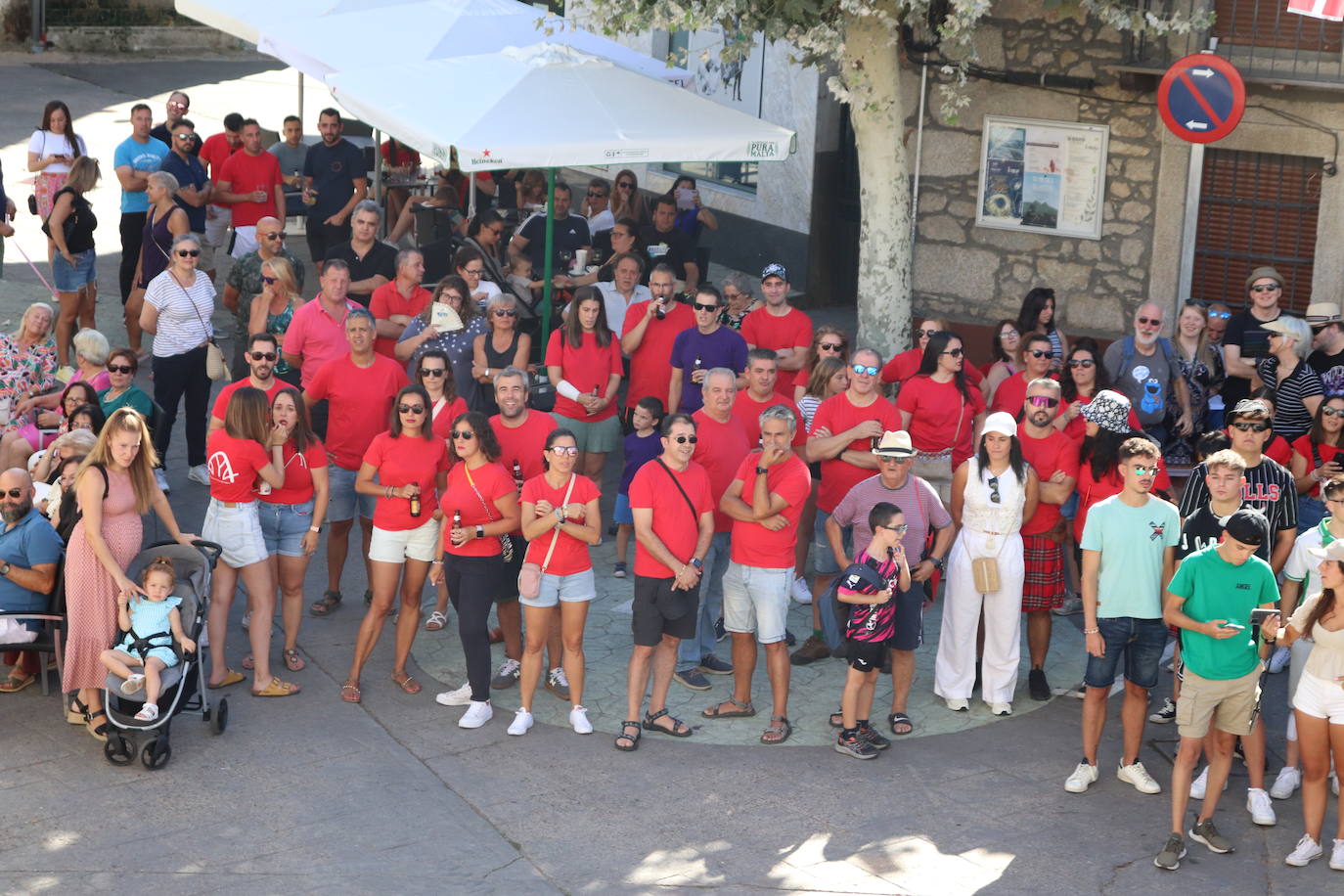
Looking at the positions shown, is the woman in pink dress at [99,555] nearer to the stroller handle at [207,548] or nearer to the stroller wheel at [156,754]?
the stroller handle at [207,548]

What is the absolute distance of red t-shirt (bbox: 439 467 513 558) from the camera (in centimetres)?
858

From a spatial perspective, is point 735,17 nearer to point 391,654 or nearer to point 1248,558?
point 391,654

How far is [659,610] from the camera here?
8516 mm

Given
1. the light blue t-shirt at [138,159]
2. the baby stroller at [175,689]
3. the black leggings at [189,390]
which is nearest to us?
the baby stroller at [175,689]

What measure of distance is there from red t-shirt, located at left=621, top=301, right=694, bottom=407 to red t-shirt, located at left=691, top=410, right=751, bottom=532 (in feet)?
6.25

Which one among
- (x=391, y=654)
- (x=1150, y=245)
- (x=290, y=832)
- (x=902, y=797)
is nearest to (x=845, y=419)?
(x=902, y=797)

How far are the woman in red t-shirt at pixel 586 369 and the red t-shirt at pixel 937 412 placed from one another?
6.28 ft

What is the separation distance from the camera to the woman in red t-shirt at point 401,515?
893 cm

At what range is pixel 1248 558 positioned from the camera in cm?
750

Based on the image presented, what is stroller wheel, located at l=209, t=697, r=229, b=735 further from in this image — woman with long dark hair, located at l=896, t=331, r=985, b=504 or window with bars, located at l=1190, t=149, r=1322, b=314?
window with bars, located at l=1190, t=149, r=1322, b=314

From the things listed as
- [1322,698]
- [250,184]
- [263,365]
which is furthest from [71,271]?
[1322,698]

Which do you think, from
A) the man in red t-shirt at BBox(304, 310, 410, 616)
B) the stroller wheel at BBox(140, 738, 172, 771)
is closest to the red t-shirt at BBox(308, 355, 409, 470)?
the man in red t-shirt at BBox(304, 310, 410, 616)

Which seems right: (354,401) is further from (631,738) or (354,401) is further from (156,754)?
(631,738)

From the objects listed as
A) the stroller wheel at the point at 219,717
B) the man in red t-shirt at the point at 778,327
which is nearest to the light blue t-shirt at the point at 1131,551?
the man in red t-shirt at the point at 778,327
